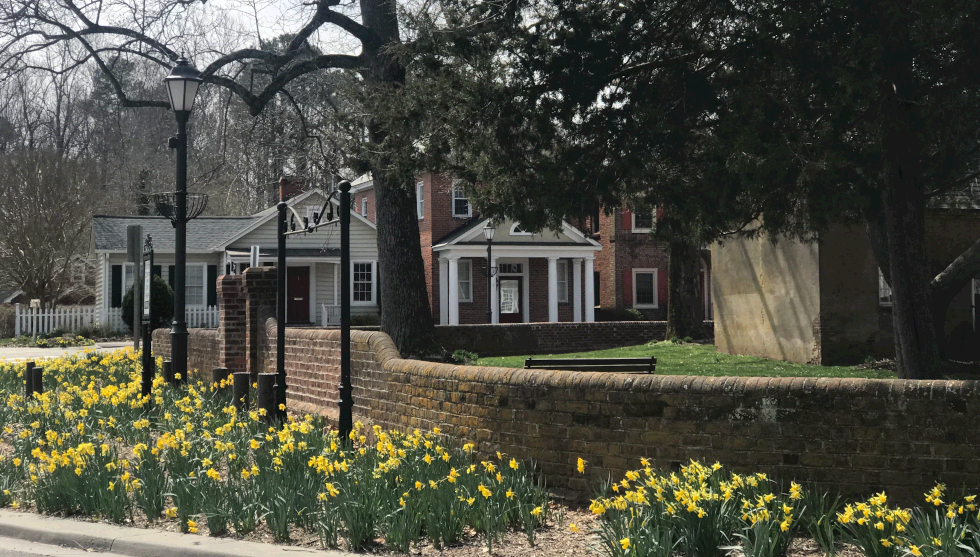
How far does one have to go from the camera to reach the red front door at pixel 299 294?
3806 cm

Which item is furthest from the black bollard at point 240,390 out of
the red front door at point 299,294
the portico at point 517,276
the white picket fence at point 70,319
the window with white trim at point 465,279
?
the red front door at point 299,294

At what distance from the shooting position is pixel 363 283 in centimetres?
3891

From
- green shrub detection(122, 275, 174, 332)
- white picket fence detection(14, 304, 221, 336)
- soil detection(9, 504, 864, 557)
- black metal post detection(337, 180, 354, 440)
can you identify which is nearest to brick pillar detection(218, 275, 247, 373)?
black metal post detection(337, 180, 354, 440)

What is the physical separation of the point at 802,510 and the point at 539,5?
7.24 metres


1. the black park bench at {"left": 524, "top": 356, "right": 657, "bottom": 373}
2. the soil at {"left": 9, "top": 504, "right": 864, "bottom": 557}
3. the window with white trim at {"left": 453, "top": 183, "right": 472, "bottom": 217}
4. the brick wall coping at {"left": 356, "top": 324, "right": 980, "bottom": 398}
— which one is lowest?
the soil at {"left": 9, "top": 504, "right": 864, "bottom": 557}

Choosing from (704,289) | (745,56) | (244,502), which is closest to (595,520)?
(244,502)

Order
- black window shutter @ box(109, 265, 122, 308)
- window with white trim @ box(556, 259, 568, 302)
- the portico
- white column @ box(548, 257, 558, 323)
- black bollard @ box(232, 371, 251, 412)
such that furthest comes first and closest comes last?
window with white trim @ box(556, 259, 568, 302)
white column @ box(548, 257, 558, 323)
black window shutter @ box(109, 265, 122, 308)
the portico
black bollard @ box(232, 371, 251, 412)

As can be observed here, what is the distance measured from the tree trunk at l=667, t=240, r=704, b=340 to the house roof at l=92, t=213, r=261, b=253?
1931cm

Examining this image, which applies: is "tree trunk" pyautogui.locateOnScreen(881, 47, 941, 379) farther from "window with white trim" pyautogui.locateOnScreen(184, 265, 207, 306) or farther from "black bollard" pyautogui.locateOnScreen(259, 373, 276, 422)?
"window with white trim" pyautogui.locateOnScreen(184, 265, 207, 306)

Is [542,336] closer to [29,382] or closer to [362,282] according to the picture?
[362,282]

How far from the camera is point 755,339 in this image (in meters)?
20.2

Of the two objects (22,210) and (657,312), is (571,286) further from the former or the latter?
(22,210)

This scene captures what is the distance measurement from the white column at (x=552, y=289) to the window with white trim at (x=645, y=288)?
4.79 meters

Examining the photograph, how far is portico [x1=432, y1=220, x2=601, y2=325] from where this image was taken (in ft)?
119
